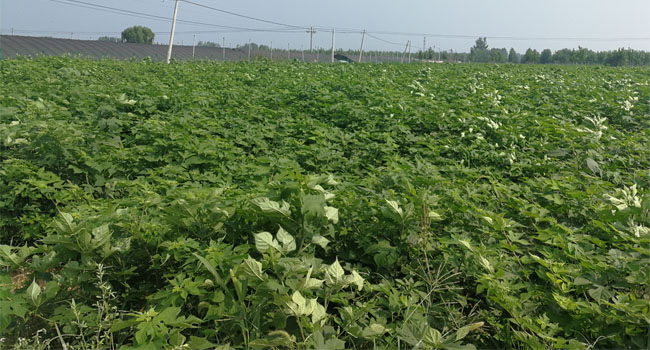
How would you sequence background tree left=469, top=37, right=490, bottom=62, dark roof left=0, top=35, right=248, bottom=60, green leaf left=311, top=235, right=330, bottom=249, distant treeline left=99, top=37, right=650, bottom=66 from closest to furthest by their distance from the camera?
1. green leaf left=311, top=235, right=330, bottom=249
2. dark roof left=0, top=35, right=248, bottom=60
3. distant treeline left=99, top=37, right=650, bottom=66
4. background tree left=469, top=37, right=490, bottom=62

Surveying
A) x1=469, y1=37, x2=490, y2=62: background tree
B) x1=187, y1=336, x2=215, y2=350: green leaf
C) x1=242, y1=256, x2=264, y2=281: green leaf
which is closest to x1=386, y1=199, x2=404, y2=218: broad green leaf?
x1=242, y1=256, x2=264, y2=281: green leaf

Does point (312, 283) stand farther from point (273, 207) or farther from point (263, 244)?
point (273, 207)

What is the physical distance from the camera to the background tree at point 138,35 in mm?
67688

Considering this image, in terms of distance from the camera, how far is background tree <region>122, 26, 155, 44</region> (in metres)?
67.7

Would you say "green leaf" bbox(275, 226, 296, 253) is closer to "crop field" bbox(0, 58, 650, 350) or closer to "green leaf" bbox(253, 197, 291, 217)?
"crop field" bbox(0, 58, 650, 350)

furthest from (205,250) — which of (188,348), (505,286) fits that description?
(505,286)

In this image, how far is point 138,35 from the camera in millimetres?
67938

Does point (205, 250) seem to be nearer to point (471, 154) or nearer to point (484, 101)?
point (471, 154)

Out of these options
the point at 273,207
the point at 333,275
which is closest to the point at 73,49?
the point at 273,207

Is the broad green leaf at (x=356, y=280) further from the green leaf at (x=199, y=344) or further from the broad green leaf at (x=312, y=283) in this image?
the green leaf at (x=199, y=344)

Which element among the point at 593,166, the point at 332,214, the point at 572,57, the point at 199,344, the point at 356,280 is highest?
the point at 572,57

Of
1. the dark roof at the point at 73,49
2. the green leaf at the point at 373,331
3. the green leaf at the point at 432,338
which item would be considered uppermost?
the dark roof at the point at 73,49

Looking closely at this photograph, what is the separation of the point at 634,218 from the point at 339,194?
181 centimetres

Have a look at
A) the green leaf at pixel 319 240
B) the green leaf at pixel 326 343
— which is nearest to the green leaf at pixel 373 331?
the green leaf at pixel 326 343
